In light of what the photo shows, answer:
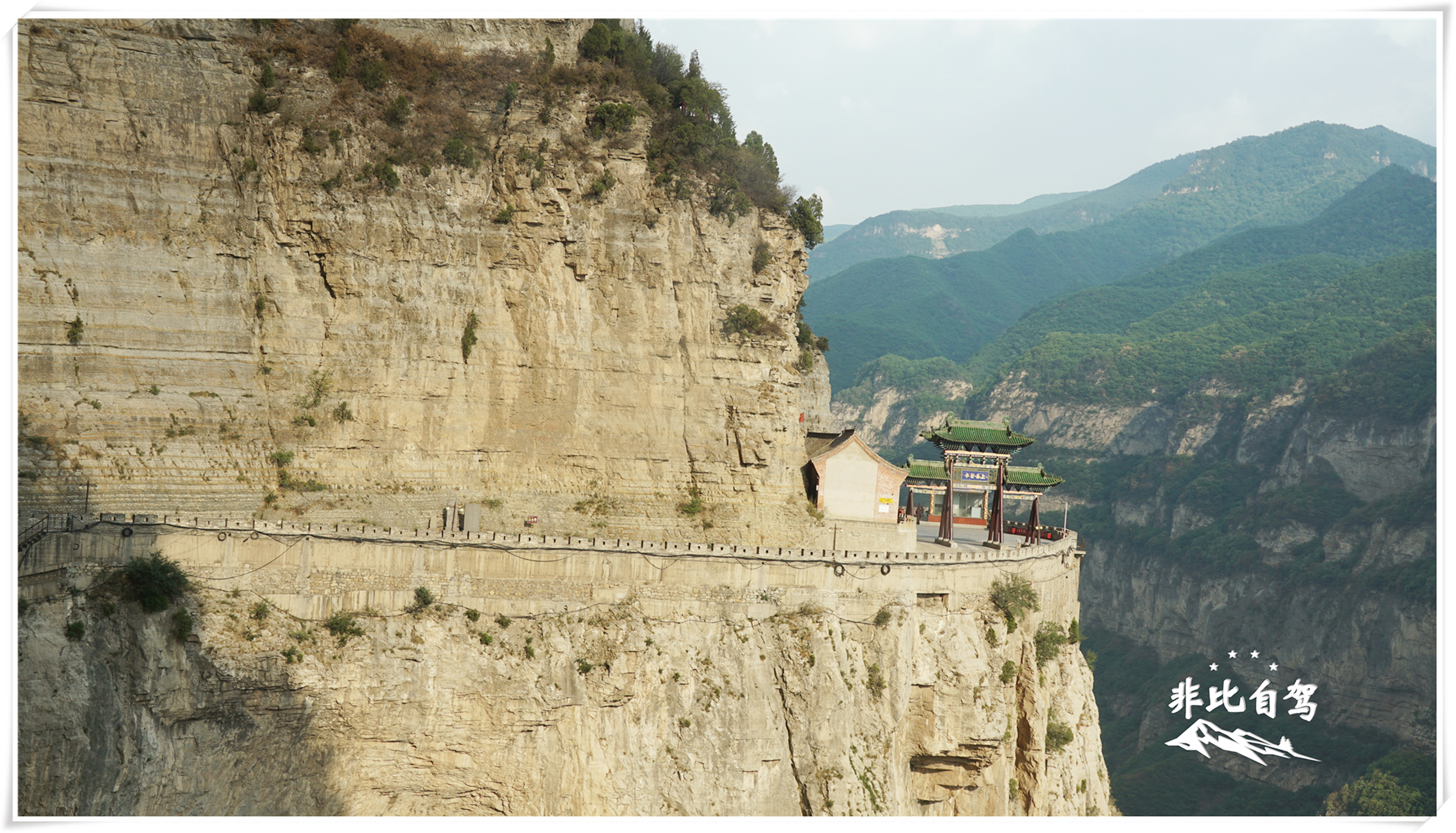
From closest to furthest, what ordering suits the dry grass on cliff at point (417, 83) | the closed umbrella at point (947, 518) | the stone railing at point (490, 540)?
the stone railing at point (490, 540)
the dry grass on cliff at point (417, 83)
the closed umbrella at point (947, 518)

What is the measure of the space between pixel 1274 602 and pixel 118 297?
87.8 m

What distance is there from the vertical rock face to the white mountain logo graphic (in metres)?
17.9

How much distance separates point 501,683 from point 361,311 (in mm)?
12857

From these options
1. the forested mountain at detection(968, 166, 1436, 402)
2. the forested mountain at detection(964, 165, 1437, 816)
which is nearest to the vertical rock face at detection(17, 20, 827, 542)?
the forested mountain at detection(964, 165, 1437, 816)

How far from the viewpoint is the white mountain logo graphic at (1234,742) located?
1702 inches

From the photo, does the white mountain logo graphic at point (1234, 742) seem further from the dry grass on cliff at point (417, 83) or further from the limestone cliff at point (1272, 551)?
the dry grass on cliff at point (417, 83)

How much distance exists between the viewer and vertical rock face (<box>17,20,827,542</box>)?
110ft

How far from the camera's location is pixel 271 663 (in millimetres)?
30703

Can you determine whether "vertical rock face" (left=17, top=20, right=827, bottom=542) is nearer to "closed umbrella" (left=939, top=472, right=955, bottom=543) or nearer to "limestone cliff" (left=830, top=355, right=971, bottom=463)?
"closed umbrella" (left=939, top=472, right=955, bottom=543)

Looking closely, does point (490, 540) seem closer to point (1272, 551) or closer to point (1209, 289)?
point (1272, 551)

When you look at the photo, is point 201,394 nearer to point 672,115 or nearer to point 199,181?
point 199,181

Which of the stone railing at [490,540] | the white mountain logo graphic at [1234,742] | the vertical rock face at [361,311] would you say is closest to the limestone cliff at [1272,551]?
the white mountain logo graphic at [1234,742]

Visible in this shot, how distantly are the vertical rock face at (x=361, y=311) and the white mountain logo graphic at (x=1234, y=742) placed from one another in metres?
17.9

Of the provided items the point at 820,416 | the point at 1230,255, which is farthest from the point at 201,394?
the point at 1230,255
